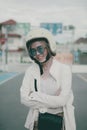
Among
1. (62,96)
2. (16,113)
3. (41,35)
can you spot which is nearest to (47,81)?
(62,96)

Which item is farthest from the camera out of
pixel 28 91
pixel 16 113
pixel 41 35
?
pixel 16 113

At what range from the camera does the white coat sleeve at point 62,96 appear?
245 cm

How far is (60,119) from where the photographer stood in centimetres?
244

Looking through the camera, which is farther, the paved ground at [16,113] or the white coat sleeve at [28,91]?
the paved ground at [16,113]

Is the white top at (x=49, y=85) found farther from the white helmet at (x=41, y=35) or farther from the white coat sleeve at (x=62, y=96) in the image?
the white helmet at (x=41, y=35)

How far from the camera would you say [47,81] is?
2486mm

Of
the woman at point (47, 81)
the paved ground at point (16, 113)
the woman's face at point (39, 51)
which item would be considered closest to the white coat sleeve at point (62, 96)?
the woman at point (47, 81)

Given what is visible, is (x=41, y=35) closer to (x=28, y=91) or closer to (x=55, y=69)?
(x=55, y=69)

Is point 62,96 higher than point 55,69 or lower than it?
lower

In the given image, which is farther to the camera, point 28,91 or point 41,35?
point 28,91

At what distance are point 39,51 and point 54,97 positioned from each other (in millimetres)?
304

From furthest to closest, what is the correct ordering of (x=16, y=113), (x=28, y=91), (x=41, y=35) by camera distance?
(x=16, y=113), (x=28, y=91), (x=41, y=35)

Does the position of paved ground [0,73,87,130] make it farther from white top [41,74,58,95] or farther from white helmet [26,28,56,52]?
white helmet [26,28,56,52]

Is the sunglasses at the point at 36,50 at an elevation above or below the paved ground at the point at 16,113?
above
